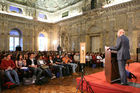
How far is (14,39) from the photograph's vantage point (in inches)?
654

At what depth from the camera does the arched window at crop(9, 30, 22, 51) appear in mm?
16281

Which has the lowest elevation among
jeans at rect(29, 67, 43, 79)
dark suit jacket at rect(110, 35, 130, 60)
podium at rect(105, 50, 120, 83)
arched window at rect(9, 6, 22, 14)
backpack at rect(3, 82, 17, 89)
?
backpack at rect(3, 82, 17, 89)

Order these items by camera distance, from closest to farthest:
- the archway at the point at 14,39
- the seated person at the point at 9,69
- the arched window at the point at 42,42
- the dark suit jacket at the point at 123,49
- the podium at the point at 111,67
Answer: the dark suit jacket at the point at 123,49 → the podium at the point at 111,67 → the seated person at the point at 9,69 → the archway at the point at 14,39 → the arched window at the point at 42,42

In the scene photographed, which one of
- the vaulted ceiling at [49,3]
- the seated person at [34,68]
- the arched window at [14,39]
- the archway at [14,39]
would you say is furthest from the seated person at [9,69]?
the vaulted ceiling at [49,3]

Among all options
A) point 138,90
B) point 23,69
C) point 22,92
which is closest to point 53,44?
point 23,69

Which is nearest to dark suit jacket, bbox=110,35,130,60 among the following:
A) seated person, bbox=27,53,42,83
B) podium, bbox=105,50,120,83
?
podium, bbox=105,50,120,83

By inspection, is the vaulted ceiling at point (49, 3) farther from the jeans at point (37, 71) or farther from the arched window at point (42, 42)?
the jeans at point (37, 71)

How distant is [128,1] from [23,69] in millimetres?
11460

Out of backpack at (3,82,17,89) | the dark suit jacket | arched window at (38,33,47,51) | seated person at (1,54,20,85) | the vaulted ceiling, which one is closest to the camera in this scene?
the dark suit jacket

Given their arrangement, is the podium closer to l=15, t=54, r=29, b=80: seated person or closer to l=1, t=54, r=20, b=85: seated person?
l=1, t=54, r=20, b=85: seated person

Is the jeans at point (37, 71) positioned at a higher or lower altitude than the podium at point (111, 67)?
lower

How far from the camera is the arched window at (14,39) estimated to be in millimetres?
16281

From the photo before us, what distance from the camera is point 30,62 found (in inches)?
227

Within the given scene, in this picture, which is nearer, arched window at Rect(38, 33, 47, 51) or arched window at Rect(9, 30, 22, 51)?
arched window at Rect(9, 30, 22, 51)
